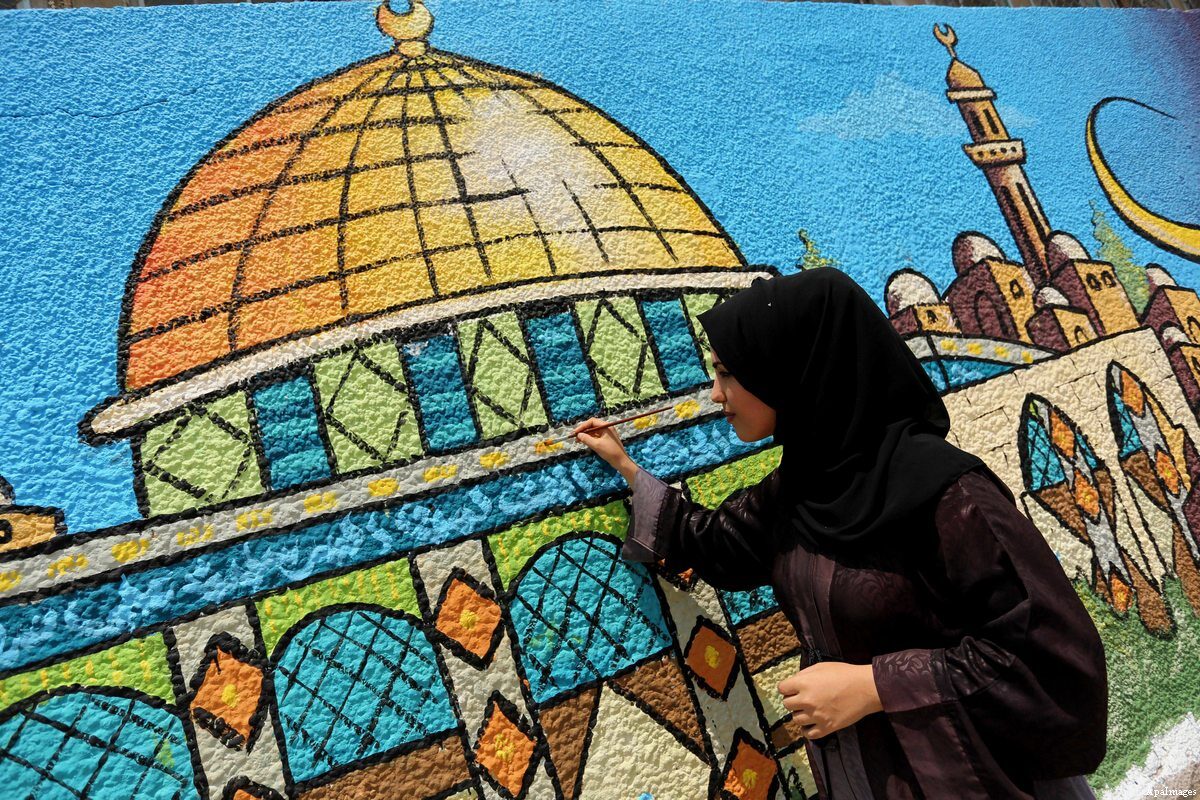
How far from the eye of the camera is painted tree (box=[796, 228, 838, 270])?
265 centimetres

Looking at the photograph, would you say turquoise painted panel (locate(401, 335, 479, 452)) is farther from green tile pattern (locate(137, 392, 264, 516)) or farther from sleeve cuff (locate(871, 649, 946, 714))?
sleeve cuff (locate(871, 649, 946, 714))

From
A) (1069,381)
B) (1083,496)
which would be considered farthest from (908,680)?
(1069,381)

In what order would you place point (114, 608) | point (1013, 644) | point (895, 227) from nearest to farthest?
point (1013, 644) < point (114, 608) < point (895, 227)

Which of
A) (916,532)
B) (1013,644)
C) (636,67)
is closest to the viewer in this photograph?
(1013,644)

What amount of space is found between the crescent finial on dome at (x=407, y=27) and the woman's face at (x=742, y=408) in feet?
4.92

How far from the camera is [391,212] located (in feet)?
7.04

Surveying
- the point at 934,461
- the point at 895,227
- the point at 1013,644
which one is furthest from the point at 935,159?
the point at 1013,644

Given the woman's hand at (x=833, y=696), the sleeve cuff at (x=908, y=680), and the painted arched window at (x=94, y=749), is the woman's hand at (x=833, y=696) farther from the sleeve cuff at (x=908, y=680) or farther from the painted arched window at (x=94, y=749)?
the painted arched window at (x=94, y=749)

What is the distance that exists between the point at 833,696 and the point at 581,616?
72 cm

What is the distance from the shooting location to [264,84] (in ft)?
7.07

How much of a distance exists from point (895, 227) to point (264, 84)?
222cm

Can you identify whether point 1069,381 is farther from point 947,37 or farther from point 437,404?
point 437,404

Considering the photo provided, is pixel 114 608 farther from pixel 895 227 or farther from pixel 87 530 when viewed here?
pixel 895 227

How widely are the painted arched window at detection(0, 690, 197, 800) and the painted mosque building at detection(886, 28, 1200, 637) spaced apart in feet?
8.09
